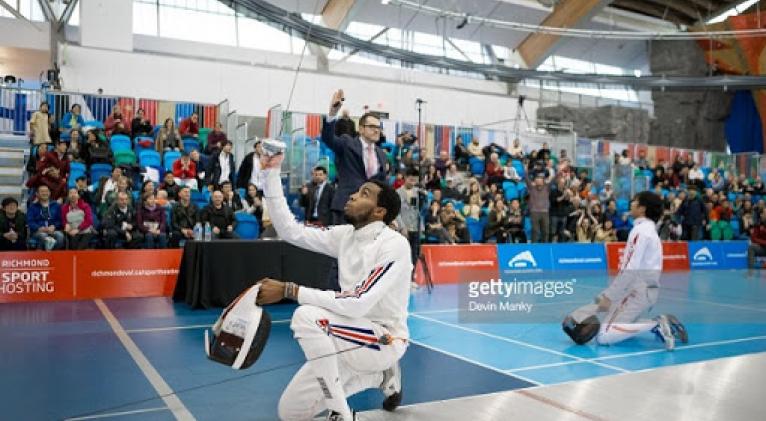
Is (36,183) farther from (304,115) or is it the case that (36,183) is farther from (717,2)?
(717,2)

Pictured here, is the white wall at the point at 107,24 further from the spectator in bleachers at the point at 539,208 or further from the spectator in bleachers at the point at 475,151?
the spectator in bleachers at the point at 539,208

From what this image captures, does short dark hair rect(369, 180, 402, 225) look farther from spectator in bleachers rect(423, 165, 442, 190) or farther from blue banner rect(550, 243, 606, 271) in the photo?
spectator in bleachers rect(423, 165, 442, 190)

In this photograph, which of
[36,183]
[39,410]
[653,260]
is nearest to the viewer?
[39,410]

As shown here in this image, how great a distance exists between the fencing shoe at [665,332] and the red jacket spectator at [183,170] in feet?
32.0

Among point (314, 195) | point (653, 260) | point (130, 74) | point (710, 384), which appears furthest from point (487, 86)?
point (710, 384)

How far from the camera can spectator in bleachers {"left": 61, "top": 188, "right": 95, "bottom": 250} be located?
10172mm

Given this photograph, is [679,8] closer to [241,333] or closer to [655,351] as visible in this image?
[655,351]

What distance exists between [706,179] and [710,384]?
70.8 ft

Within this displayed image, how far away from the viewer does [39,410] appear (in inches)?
155

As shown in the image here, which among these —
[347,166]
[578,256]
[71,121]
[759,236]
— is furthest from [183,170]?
[759,236]

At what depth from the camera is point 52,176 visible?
1134cm

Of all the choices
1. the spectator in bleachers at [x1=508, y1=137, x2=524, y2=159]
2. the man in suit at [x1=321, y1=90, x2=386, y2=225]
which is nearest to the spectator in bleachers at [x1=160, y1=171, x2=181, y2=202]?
the man in suit at [x1=321, y1=90, x2=386, y2=225]

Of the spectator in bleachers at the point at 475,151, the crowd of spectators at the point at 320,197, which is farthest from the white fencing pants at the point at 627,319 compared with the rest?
the spectator in bleachers at the point at 475,151

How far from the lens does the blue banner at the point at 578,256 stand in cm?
1388
